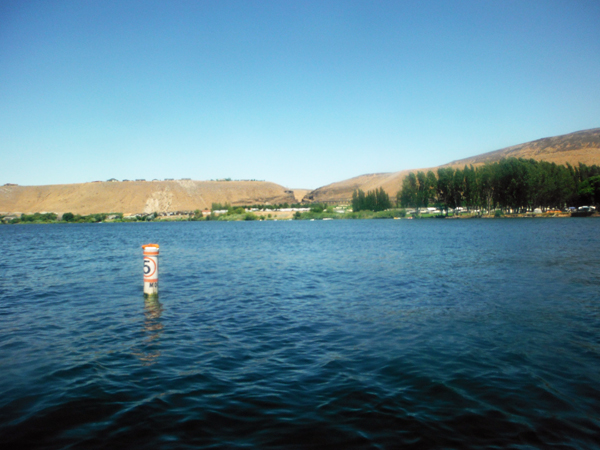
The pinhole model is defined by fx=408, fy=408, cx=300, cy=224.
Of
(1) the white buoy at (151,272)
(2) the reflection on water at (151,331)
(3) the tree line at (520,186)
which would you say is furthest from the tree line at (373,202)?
(2) the reflection on water at (151,331)

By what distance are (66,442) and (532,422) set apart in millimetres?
7257

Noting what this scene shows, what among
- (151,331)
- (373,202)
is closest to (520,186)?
(373,202)

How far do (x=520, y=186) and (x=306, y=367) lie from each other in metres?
144

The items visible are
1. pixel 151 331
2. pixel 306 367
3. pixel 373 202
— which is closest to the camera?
pixel 306 367

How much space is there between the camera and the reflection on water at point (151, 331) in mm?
9898

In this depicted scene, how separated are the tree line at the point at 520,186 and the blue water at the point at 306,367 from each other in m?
128

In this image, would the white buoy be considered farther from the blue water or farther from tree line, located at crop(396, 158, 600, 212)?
tree line, located at crop(396, 158, 600, 212)

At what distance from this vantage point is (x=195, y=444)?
600 cm

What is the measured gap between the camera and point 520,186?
13275 cm

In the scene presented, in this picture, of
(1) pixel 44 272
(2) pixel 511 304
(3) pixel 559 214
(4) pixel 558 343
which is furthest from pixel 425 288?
(3) pixel 559 214

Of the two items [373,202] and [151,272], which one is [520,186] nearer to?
[373,202]

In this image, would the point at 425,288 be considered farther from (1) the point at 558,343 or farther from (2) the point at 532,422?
(2) the point at 532,422

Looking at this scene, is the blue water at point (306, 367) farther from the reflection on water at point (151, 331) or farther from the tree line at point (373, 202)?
the tree line at point (373, 202)

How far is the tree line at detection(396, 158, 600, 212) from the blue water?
128008mm
